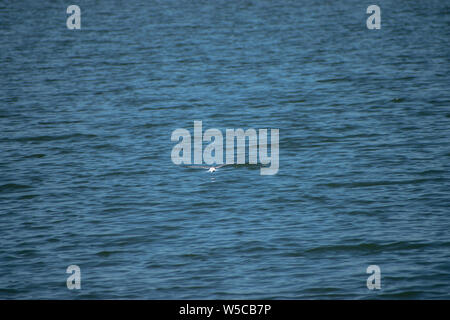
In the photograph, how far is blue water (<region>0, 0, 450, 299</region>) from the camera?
48.8 ft

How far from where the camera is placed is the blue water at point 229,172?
1487 cm

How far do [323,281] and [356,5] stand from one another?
51926mm

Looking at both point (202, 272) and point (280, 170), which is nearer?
point (202, 272)

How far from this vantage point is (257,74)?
126 ft

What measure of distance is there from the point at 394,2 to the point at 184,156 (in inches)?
1758

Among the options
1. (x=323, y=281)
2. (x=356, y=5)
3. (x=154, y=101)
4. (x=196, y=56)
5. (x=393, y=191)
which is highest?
(x=356, y=5)

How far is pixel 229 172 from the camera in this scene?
22.0 m

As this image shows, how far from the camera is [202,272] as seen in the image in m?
14.9
